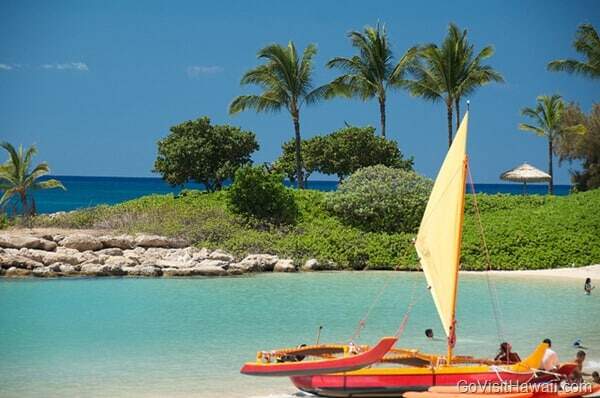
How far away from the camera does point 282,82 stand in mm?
46844

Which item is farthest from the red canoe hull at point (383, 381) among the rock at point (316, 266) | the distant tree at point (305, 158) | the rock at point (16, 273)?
the distant tree at point (305, 158)

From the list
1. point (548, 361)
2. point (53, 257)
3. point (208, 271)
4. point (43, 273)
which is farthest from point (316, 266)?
point (548, 361)

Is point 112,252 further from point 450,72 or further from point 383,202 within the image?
point 450,72

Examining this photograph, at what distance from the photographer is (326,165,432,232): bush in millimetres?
38219

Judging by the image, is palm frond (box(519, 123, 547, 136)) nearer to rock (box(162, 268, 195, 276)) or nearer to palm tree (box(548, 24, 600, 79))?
palm tree (box(548, 24, 600, 79))

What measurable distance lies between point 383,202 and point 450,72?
13.0m

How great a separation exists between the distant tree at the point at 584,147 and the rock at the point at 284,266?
25.3 m

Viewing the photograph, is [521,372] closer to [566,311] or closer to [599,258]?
[566,311]

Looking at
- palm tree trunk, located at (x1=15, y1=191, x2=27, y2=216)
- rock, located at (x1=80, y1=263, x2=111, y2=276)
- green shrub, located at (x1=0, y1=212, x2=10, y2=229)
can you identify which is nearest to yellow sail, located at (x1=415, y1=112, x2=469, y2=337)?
rock, located at (x1=80, y1=263, x2=111, y2=276)

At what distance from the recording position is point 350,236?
119 feet

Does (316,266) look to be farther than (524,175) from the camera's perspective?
No

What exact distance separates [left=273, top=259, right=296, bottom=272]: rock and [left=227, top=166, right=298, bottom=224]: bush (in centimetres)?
541

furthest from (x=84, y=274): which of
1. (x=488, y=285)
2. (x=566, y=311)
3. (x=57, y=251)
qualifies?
(x=566, y=311)

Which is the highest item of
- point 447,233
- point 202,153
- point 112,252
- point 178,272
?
point 202,153
